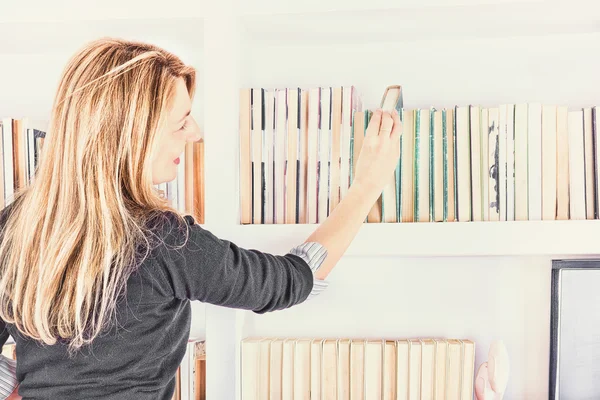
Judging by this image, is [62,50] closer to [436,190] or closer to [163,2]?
[163,2]

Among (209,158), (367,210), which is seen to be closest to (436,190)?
(367,210)

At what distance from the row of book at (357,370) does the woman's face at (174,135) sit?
0.43m

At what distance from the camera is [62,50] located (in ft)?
5.01

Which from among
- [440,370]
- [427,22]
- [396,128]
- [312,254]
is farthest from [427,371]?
[427,22]

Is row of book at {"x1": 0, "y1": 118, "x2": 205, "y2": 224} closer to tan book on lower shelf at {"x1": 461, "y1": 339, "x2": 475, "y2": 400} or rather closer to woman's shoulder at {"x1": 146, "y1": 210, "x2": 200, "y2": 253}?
woman's shoulder at {"x1": 146, "y1": 210, "x2": 200, "y2": 253}

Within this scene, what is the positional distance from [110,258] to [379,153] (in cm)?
53

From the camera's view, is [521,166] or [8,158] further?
[8,158]

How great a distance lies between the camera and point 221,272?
95 centimetres

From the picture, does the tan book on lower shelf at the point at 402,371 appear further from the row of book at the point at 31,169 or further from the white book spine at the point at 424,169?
the row of book at the point at 31,169

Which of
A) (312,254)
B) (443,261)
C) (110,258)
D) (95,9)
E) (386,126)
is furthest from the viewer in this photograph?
(443,261)

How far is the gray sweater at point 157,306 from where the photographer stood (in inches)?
37.3

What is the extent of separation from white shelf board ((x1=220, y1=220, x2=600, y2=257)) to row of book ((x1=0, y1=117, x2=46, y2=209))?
0.47 metres

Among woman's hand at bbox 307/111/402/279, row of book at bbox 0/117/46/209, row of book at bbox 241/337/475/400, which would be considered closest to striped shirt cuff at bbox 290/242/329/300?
woman's hand at bbox 307/111/402/279

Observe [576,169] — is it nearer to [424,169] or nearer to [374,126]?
[424,169]
